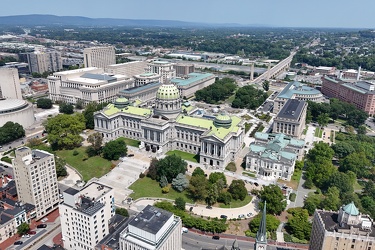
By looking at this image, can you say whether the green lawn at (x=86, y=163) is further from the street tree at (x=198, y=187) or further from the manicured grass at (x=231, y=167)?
the manicured grass at (x=231, y=167)

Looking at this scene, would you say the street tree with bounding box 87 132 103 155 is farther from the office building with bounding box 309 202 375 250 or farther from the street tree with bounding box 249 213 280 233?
the office building with bounding box 309 202 375 250

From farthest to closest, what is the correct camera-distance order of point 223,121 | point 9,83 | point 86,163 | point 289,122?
point 9,83
point 289,122
point 223,121
point 86,163

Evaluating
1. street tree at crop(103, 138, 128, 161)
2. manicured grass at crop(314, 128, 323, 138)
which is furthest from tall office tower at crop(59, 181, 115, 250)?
manicured grass at crop(314, 128, 323, 138)

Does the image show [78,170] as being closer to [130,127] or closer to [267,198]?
[130,127]

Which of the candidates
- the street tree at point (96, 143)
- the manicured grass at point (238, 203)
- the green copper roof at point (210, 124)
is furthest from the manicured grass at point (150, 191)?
the green copper roof at point (210, 124)

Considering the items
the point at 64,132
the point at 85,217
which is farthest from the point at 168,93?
the point at 85,217

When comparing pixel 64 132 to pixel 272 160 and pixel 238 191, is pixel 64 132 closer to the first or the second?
pixel 238 191
